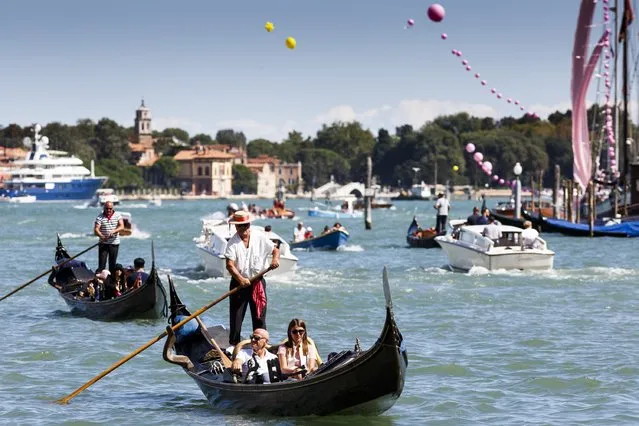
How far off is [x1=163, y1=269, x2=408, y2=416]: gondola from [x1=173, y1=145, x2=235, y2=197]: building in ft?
595

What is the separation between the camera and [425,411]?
44.3ft

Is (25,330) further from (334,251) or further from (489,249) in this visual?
(334,251)

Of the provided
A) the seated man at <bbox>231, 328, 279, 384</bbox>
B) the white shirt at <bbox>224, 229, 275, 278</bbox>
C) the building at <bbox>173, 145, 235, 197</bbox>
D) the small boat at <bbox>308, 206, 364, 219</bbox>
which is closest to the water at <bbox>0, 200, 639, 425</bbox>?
the seated man at <bbox>231, 328, 279, 384</bbox>

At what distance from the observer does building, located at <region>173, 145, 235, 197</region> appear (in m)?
194

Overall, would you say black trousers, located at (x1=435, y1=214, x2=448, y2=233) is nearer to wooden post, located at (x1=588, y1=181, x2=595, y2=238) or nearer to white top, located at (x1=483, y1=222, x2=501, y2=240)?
wooden post, located at (x1=588, y1=181, x2=595, y2=238)

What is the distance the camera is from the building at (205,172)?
194500mm

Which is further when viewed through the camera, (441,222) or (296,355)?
(441,222)

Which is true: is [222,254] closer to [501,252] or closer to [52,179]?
[501,252]

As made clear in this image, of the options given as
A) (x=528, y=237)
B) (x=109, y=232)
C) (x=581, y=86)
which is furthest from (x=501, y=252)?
(x=581, y=86)

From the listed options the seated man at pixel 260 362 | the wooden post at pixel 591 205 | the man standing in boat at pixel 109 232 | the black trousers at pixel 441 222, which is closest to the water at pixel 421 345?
the seated man at pixel 260 362

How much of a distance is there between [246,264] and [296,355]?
4.61 feet

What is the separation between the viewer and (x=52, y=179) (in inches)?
6063

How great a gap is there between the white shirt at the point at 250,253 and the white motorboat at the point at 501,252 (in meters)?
15.8

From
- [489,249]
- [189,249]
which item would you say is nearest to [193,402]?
[489,249]
